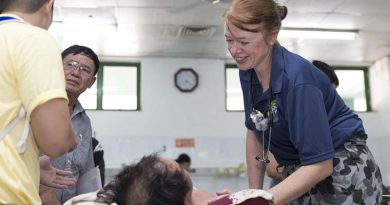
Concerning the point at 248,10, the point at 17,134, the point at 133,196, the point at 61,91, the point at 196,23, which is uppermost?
the point at 196,23

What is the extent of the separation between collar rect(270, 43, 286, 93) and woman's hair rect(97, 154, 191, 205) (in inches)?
16.1

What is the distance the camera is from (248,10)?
4.40 feet

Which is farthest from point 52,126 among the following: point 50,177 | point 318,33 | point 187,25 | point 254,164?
point 318,33

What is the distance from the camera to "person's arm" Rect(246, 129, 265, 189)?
169 centimetres

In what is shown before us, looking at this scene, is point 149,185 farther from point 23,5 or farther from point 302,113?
point 23,5

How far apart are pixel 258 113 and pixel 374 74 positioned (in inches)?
264

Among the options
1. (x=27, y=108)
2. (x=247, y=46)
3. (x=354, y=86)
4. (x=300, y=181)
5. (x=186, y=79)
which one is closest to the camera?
(x=27, y=108)

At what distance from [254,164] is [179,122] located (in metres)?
5.20

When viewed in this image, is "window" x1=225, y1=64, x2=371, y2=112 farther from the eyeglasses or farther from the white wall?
the eyeglasses

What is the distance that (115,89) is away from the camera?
23.1 feet

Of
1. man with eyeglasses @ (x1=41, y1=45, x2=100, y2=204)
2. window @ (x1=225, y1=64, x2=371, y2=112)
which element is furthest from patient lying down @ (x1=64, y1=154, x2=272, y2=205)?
window @ (x1=225, y1=64, x2=371, y2=112)

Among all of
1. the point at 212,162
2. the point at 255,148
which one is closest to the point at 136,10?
the point at 212,162

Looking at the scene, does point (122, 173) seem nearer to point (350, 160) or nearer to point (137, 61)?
point (350, 160)

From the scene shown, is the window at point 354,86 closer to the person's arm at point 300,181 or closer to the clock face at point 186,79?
the clock face at point 186,79
